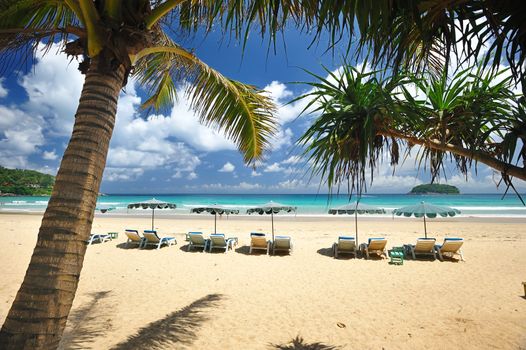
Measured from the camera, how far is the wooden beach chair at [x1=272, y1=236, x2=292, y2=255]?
10109mm

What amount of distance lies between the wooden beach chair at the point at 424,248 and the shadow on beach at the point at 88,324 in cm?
876

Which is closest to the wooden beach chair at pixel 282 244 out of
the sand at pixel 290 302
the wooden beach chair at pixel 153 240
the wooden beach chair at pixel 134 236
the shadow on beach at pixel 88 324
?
the sand at pixel 290 302

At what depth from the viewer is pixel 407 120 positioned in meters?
2.11

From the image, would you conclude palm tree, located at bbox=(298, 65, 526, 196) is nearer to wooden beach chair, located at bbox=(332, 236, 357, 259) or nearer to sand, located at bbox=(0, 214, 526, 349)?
sand, located at bbox=(0, 214, 526, 349)

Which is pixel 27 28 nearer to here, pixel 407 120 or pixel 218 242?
pixel 407 120

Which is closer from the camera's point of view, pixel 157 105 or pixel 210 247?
pixel 157 105

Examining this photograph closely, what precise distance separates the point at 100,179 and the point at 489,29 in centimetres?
236

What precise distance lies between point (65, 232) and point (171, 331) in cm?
328

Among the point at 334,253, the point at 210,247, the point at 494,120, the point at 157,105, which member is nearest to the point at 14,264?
the point at 210,247

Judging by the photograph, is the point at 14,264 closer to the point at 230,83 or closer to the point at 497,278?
the point at 230,83

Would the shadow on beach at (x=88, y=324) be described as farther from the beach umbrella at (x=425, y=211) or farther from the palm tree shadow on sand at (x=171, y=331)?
the beach umbrella at (x=425, y=211)

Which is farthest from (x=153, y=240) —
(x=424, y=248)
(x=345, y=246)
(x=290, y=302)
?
(x=424, y=248)

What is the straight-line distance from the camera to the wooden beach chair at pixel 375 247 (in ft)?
31.2

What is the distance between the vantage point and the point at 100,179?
198 cm
